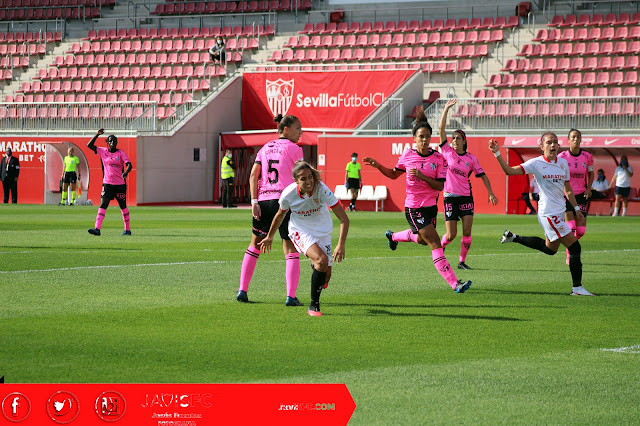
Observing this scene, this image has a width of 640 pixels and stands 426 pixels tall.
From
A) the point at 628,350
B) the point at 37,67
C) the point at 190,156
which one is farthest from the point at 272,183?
the point at 37,67

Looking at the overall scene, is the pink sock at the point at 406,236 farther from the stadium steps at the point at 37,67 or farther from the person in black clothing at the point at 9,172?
the stadium steps at the point at 37,67

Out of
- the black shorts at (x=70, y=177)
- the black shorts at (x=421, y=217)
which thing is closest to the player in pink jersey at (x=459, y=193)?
the black shorts at (x=421, y=217)

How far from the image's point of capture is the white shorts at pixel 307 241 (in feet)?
31.8

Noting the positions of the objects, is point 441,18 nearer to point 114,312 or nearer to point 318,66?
point 318,66

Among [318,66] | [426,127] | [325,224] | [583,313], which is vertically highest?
[318,66]

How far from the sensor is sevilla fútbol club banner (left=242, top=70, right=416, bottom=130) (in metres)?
37.3

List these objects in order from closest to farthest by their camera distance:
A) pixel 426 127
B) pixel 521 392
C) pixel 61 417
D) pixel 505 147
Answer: pixel 61 417
pixel 521 392
pixel 426 127
pixel 505 147

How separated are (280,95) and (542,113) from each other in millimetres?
11232

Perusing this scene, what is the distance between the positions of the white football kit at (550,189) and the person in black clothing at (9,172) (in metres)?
29.1

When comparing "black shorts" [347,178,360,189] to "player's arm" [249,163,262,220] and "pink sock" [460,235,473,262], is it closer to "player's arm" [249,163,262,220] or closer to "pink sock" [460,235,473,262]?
"pink sock" [460,235,473,262]

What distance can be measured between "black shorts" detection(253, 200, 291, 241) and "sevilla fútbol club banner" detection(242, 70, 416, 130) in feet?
87.6

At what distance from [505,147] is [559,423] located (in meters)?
27.5

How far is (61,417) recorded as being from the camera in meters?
4.49

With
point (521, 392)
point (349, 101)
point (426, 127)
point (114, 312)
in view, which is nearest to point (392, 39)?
point (349, 101)
